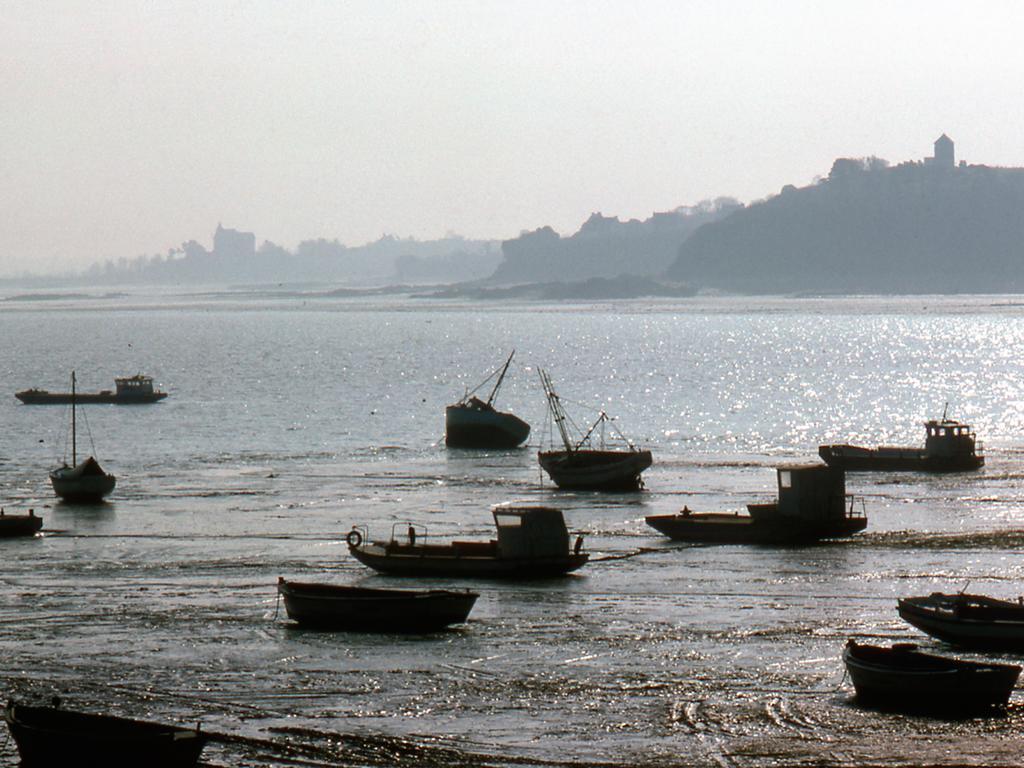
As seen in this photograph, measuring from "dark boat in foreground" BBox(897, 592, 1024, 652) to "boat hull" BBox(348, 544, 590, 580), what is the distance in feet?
49.9

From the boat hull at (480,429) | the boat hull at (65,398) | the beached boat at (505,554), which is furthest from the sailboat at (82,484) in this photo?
the boat hull at (65,398)

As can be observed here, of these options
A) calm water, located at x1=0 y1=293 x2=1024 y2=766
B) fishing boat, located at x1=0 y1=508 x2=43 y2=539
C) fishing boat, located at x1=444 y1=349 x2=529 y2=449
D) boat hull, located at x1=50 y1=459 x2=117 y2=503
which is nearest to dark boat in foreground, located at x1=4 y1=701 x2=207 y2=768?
calm water, located at x1=0 y1=293 x2=1024 y2=766

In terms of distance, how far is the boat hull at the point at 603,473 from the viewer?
88188mm

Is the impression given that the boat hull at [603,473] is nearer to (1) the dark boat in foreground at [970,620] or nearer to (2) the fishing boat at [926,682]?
(1) the dark boat in foreground at [970,620]

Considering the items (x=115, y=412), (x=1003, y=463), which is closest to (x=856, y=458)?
(x=1003, y=463)

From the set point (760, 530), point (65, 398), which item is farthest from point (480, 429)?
point (65, 398)

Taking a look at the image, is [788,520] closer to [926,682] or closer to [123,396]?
[926,682]

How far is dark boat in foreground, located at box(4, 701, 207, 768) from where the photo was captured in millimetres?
35125

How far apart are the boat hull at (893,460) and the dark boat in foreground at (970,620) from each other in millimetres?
49196

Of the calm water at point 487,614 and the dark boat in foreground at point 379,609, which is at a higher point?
the dark boat in foreground at point 379,609

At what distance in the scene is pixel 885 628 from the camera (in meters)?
50.8

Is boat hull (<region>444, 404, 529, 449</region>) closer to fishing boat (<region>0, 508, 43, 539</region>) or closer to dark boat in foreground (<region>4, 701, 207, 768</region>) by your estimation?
fishing boat (<region>0, 508, 43, 539</region>)

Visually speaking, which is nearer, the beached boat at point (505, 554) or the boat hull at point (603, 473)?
the beached boat at point (505, 554)

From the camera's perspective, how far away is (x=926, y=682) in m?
41.4
